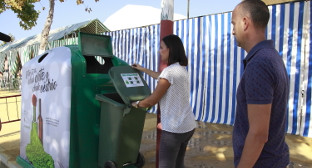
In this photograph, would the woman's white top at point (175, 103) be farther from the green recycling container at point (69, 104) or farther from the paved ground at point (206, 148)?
the paved ground at point (206, 148)

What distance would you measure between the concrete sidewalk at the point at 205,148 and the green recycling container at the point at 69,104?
99 centimetres

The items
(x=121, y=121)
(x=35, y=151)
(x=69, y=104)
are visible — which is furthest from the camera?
(x=35, y=151)

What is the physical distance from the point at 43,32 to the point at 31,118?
913 centimetres

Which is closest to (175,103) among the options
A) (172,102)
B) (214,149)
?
(172,102)

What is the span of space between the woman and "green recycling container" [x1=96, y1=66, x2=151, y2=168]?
17.4 inches

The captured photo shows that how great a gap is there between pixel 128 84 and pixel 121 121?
1.26 feet

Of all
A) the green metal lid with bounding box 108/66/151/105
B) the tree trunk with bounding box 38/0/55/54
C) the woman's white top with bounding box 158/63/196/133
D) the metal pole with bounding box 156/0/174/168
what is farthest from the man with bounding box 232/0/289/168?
the tree trunk with bounding box 38/0/55/54

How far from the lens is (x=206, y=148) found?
14.7 ft

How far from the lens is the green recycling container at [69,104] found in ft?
8.93

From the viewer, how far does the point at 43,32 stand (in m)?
11.4

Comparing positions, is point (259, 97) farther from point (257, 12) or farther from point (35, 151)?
point (35, 151)

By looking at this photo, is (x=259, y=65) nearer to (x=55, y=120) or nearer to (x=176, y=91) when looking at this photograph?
(x=176, y=91)

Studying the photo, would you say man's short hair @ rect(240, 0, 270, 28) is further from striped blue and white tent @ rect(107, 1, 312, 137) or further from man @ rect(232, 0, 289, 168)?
striped blue and white tent @ rect(107, 1, 312, 137)

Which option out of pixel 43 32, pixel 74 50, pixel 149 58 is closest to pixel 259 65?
pixel 74 50
